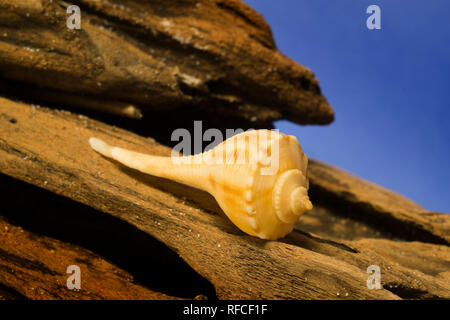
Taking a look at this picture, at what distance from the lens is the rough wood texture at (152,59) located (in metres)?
2.82

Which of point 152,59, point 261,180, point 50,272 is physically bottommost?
point 50,272

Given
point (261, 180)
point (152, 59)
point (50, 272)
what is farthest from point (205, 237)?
point (152, 59)

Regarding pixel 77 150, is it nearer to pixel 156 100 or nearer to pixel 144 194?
pixel 144 194

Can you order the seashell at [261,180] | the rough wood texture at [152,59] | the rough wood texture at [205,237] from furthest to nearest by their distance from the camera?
the rough wood texture at [152,59]
the rough wood texture at [205,237]
the seashell at [261,180]

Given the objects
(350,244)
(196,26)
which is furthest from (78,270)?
(196,26)

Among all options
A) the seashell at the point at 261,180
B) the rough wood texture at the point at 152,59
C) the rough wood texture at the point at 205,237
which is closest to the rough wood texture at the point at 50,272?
the rough wood texture at the point at 205,237

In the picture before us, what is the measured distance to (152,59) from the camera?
321cm

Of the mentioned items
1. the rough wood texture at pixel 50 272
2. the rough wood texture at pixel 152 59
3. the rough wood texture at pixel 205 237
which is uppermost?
the rough wood texture at pixel 152 59

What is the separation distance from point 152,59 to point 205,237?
190cm

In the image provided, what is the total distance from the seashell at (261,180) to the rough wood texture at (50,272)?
2.32 feet

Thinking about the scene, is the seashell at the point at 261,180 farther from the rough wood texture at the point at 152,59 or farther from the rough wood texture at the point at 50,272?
the rough wood texture at the point at 152,59

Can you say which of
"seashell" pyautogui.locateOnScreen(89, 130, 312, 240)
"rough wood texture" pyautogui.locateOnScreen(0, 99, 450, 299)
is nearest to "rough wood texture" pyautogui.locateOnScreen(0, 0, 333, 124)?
"rough wood texture" pyautogui.locateOnScreen(0, 99, 450, 299)

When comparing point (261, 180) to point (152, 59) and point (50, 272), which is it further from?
point (152, 59)

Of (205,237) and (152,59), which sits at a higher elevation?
(152,59)
